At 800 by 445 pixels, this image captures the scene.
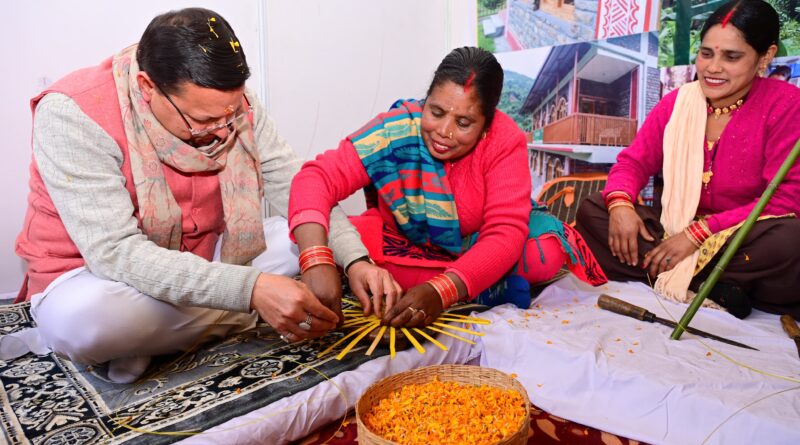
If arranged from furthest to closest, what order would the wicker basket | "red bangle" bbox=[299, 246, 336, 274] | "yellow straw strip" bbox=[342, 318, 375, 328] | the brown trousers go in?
the brown trousers < "yellow straw strip" bbox=[342, 318, 375, 328] < "red bangle" bbox=[299, 246, 336, 274] < the wicker basket

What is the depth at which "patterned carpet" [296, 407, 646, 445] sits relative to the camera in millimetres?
1739

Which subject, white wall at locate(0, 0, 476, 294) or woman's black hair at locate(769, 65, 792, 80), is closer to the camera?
white wall at locate(0, 0, 476, 294)

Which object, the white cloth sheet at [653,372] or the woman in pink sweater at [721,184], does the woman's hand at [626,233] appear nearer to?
the woman in pink sweater at [721,184]

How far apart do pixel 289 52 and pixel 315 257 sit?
2.03 m

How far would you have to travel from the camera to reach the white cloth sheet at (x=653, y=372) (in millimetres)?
1676

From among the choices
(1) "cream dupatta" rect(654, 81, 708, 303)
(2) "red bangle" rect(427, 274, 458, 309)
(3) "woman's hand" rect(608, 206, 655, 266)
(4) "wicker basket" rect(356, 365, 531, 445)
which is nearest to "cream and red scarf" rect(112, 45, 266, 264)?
(2) "red bangle" rect(427, 274, 458, 309)

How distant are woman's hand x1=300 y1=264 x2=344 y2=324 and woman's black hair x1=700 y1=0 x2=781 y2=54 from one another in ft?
6.73

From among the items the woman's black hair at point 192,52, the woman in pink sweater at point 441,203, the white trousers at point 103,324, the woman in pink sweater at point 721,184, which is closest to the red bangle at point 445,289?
the woman in pink sweater at point 441,203

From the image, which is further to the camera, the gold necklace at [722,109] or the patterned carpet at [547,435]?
the gold necklace at [722,109]

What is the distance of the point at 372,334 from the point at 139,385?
2.45ft

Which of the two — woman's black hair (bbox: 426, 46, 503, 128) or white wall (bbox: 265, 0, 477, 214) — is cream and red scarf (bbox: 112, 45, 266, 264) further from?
white wall (bbox: 265, 0, 477, 214)

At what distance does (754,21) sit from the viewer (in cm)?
254

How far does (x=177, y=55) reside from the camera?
1.65 m

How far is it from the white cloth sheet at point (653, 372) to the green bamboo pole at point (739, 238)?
11cm
